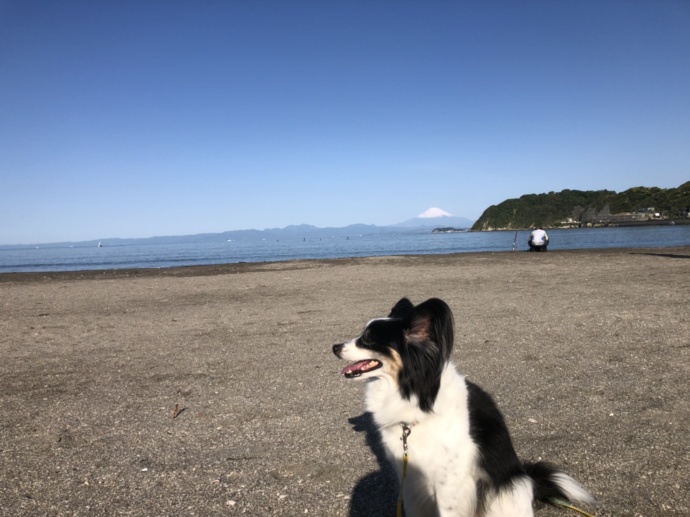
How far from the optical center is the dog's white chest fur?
285 centimetres

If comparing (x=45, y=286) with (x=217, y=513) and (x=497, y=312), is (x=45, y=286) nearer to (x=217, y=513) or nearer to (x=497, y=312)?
(x=497, y=312)

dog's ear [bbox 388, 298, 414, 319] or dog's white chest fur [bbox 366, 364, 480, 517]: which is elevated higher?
dog's ear [bbox 388, 298, 414, 319]

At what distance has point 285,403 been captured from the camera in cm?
554

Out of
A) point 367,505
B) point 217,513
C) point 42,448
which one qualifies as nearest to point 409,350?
point 367,505

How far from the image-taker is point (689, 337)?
7723 millimetres

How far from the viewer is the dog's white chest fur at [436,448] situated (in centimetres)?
285

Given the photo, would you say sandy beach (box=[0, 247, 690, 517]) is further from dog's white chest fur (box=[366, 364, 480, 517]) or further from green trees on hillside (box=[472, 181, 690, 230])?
green trees on hillside (box=[472, 181, 690, 230])

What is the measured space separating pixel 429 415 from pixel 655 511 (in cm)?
181

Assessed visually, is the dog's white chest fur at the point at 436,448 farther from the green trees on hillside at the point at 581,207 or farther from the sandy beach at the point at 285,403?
the green trees on hillside at the point at 581,207

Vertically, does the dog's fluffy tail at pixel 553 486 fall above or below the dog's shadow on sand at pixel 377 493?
above

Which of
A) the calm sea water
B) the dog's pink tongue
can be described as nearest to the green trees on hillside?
the calm sea water

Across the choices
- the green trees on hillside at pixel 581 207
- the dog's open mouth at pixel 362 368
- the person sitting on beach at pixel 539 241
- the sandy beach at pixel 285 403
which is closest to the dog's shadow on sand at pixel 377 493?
the sandy beach at pixel 285 403

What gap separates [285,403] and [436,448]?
9.94ft

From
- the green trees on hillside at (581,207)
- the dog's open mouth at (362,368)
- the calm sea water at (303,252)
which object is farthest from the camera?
the green trees on hillside at (581,207)
